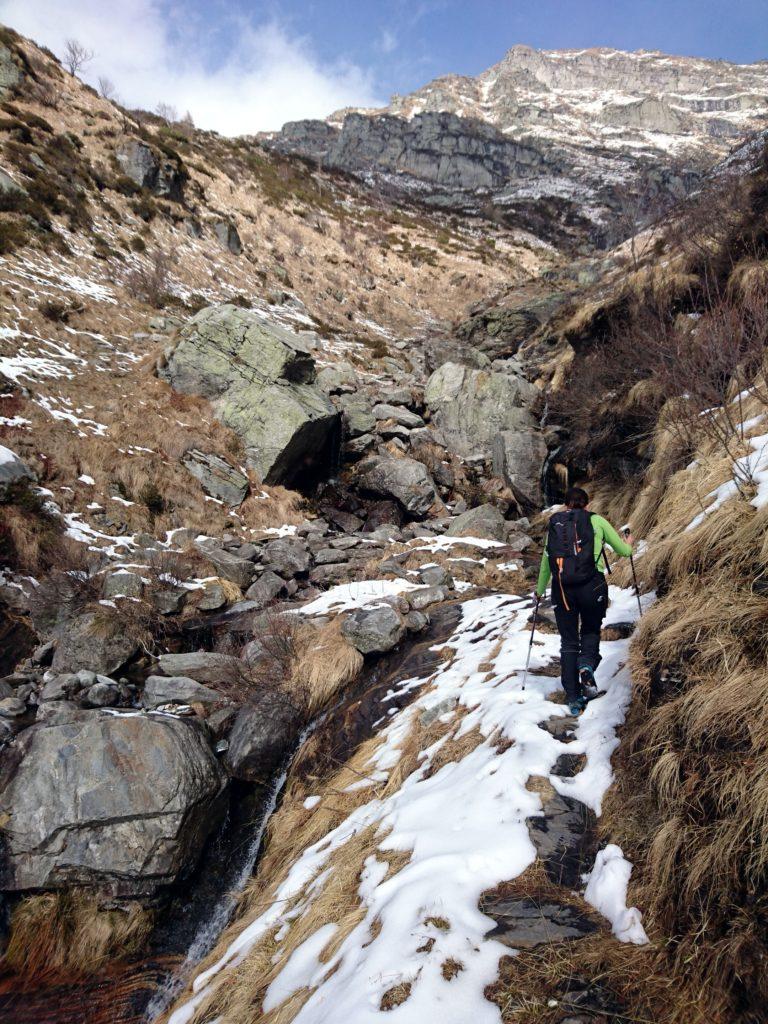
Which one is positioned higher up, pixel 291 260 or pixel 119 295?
pixel 291 260

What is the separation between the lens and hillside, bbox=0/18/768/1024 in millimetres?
2369

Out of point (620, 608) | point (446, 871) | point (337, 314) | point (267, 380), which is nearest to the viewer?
point (446, 871)

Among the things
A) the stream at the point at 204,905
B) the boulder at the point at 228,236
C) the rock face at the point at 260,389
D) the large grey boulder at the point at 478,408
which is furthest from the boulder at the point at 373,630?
the boulder at the point at 228,236

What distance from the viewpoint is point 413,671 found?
6.66 meters

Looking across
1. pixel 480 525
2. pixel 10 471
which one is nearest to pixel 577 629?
pixel 480 525

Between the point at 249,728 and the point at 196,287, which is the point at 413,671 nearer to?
the point at 249,728

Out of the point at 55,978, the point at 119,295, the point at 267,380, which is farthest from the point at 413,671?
the point at 119,295

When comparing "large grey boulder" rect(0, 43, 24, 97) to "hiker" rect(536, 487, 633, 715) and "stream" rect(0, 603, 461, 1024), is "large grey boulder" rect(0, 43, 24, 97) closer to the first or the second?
"stream" rect(0, 603, 461, 1024)

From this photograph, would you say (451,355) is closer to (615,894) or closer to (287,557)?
(287,557)

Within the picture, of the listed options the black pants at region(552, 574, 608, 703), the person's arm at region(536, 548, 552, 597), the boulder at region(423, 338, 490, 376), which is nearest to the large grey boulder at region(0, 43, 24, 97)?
the boulder at region(423, 338, 490, 376)

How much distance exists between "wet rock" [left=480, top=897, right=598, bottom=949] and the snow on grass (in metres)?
0.10

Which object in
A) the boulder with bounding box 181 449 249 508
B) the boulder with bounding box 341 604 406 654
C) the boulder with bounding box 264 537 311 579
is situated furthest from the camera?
the boulder with bounding box 181 449 249 508

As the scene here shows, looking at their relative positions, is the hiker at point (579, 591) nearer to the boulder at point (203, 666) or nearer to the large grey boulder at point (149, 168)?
the boulder at point (203, 666)

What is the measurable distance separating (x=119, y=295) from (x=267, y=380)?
7.98 m
